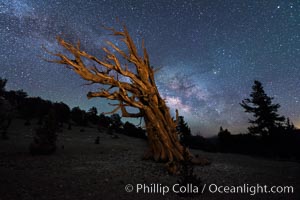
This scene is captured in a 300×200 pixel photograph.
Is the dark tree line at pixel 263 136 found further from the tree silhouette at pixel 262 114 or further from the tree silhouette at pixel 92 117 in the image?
the tree silhouette at pixel 92 117

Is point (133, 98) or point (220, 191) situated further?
point (133, 98)

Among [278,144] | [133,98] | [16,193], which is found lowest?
[16,193]

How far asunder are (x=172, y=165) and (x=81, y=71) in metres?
6.69

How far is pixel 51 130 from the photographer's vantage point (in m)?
11.7

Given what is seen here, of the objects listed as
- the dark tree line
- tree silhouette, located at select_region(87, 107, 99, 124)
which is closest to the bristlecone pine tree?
the dark tree line

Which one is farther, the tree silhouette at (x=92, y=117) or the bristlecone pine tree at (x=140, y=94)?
the tree silhouette at (x=92, y=117)

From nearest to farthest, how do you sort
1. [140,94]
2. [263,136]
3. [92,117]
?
[140,94]
[263,136]
[92,117]

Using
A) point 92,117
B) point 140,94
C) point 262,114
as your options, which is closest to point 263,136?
point 262,114

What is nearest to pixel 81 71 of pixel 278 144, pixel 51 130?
pixel 51 130

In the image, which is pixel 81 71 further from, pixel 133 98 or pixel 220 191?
pixel 220 191

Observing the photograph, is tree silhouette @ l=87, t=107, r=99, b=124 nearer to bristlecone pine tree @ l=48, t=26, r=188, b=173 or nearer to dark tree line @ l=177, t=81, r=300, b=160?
dark tree line @ l=177, t=81, r=300, b=160

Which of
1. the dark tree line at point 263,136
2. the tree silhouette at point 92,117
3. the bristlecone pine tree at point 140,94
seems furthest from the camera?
the tree silhouette at point 92,117

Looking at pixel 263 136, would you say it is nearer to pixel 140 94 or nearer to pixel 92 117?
pixel 140 94

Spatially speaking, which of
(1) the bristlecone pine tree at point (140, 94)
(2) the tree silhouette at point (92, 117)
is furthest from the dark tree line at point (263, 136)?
(2) the tree silhouette at point (92, 117)
